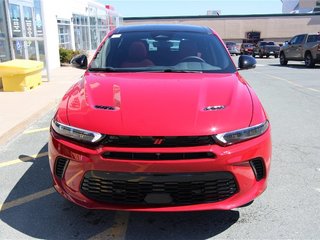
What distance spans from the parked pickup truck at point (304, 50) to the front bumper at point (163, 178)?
737 inches

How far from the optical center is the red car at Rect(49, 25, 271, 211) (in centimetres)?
291

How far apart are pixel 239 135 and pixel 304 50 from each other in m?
20.0

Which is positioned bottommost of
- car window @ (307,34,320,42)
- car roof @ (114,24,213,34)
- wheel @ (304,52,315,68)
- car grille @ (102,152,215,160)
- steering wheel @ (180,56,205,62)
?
wheel @ (304,52,315,68)

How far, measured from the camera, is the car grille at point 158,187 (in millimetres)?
2918

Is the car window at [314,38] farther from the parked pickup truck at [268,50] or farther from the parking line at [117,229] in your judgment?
the parking line at [117,229]

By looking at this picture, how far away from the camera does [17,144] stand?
5.97 metres

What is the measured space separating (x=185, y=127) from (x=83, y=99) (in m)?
1.02

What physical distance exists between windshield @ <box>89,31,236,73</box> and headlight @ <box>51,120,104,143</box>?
4.18 feet

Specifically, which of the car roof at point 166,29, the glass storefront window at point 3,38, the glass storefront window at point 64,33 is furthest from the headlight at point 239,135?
the glass storefront window at point 64,33

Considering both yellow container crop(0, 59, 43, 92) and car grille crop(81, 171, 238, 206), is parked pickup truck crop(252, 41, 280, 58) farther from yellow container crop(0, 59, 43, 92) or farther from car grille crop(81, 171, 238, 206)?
car grille crop(81, 171, 238, 206)

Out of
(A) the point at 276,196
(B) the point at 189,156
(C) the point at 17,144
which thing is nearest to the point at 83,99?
(B) the point at 189,156

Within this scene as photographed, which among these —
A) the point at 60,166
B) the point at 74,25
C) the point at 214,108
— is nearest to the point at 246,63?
the point at 214,108

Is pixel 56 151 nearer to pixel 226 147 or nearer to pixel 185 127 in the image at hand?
pixel 185 127

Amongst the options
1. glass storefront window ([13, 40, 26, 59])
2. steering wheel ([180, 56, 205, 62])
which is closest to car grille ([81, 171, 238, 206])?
steering wheel ([180, 56, 205, 62])
